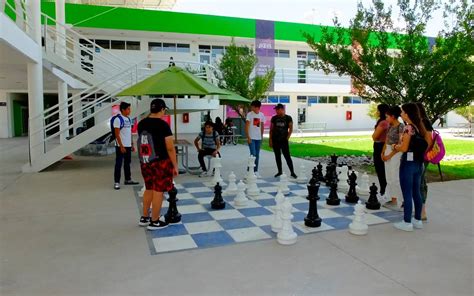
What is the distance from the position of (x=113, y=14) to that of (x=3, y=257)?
77.4 feet

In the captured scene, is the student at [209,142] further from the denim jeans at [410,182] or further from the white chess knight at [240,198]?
the denim jeans at [410,182]

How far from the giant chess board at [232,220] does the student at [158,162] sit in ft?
1.23

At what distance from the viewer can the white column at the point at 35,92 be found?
9789mm

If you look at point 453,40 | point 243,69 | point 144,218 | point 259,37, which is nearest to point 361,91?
point 453,40

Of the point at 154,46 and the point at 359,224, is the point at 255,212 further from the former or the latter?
the point at 154,46

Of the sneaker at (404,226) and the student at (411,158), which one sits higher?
the student at (411,158)

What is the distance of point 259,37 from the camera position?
2859cm

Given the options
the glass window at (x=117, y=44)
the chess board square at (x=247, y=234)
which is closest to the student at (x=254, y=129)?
the chess board square at (x=247, y=234)

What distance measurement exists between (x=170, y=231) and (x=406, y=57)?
677cm

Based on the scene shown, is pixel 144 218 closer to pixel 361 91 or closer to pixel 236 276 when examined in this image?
pixel 236 276

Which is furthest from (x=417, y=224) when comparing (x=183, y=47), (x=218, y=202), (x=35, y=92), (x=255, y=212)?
(x=183, y=47)

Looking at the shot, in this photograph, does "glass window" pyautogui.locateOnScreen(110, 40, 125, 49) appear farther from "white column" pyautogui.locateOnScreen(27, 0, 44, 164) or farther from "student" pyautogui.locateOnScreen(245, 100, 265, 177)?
"student" pyautogui.locateOnScreen(245, 100, 265, 177)

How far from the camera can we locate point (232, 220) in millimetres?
5242

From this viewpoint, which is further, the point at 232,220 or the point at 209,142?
the point at 209,142
